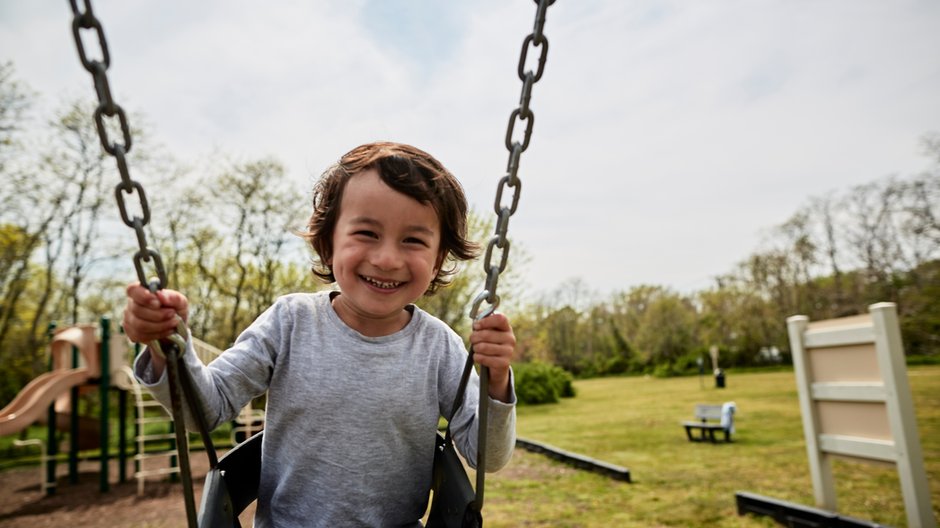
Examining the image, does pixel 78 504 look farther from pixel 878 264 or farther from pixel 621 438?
pixel 878 264

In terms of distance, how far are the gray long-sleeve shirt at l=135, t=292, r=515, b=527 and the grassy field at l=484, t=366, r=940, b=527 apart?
126 inches

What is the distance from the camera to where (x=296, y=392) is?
5.19 feet

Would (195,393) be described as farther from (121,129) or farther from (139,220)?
(121,129)

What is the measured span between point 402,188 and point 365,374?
0.51 metres

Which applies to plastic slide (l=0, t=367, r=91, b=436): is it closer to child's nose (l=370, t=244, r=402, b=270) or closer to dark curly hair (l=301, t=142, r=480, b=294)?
dark curly hair (l=301, t=142, r=480, b=294)

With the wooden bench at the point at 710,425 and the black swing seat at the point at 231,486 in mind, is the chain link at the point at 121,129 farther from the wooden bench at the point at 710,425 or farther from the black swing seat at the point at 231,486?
the wooden bench at the point at 710,425

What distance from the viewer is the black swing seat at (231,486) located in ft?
4.36

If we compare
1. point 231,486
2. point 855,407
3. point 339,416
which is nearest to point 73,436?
point 231,486

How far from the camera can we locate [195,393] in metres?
1.26

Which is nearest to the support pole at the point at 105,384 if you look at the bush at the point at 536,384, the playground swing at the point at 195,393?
the playground swing at the point at 195,393

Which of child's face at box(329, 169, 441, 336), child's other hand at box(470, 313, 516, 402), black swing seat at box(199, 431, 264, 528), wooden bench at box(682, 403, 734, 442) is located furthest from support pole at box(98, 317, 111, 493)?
wooden bench at box(682, 403, 734, 442)

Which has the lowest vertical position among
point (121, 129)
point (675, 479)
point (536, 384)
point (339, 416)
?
point (675, 479)

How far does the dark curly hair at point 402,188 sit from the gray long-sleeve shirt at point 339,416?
266mm

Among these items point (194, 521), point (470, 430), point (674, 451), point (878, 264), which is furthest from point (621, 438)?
point (878, 264)
